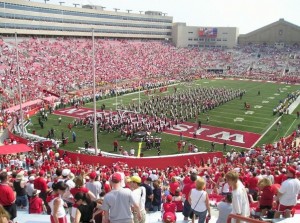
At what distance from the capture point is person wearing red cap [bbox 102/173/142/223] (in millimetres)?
4863

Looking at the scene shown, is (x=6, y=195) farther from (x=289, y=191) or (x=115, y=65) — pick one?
(x=115, y=65)

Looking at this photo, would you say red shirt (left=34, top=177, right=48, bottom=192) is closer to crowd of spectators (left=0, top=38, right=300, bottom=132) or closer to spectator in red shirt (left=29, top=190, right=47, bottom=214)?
spectator in red shirt (left=29, top=190, right=47, bottom=214)

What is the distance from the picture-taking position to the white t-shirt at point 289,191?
6.54 m

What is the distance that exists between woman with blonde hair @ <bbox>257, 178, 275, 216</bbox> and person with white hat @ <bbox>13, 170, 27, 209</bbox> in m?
5.29

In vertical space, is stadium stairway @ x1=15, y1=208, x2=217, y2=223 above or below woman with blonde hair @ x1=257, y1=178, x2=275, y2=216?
below

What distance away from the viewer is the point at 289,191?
6.59 m

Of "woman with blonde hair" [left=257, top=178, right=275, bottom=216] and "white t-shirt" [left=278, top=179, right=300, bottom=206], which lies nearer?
"white t-shirt" [left=278, top=179, right=300, bottom=206]

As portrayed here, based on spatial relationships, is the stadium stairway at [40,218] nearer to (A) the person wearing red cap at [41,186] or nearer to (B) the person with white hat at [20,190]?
(B) the person with white hat at [20,190]

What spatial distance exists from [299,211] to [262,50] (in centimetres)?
7502

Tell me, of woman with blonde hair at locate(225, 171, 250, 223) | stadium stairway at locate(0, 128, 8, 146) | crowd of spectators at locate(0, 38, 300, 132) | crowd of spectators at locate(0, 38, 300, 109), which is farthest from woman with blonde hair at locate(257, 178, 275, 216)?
crowd of spectators at locate(0, 38, 300, 109)

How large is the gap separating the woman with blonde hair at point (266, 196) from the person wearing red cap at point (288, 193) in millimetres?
241

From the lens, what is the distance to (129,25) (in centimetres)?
7475

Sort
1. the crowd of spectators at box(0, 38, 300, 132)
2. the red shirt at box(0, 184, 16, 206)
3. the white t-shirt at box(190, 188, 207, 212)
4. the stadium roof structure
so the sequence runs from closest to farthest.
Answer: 1. the white t-shirt at box(190, 188, 207, 212)
2. the red shirt at box(0, 184, 16, 206)
3. the crowd of spectators at box(0, 38, 300, 132)
4. the stadium roof structure

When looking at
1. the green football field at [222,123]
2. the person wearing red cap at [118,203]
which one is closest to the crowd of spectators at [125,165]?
the person wearing red cap at [118,203]
